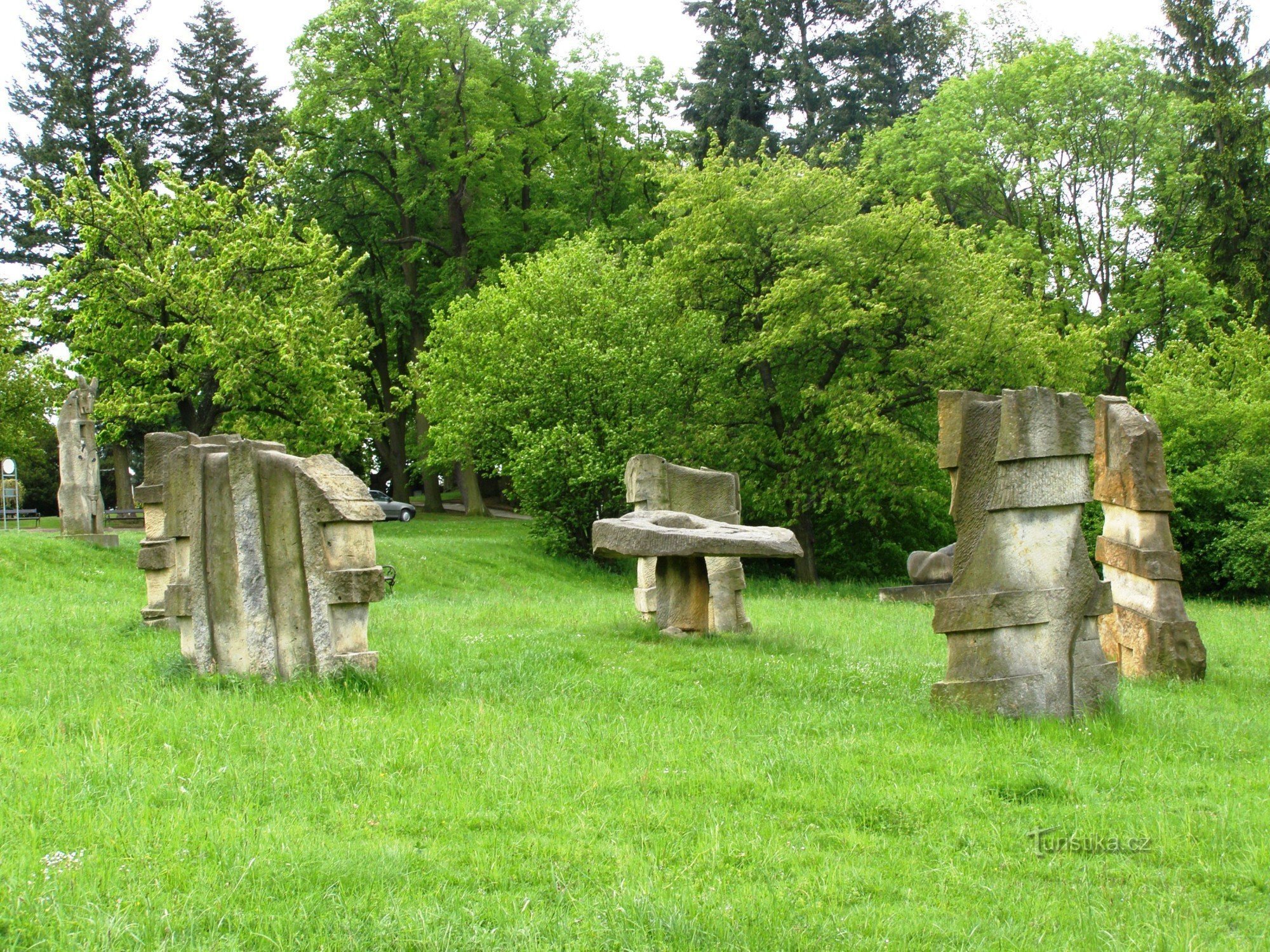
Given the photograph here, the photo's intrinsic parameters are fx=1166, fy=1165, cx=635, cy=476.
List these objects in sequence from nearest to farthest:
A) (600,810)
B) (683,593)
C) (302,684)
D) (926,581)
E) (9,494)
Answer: (600,810), (302,684), (683,593), (926,581), (9,494)

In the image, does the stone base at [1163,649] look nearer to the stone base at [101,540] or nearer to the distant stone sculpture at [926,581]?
the distant stone sculpture at [926,581]

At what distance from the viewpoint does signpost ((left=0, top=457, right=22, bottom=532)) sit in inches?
1154

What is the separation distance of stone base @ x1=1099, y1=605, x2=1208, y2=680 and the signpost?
76.4ft

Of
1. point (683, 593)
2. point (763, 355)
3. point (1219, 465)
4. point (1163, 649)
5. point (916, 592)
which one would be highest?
point (763, 355)

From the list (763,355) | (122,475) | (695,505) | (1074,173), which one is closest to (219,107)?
(122,475)

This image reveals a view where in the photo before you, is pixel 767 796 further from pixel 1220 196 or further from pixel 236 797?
pixel 1220 196

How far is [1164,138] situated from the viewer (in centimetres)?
3472

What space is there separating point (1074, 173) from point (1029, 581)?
3090 centimetres

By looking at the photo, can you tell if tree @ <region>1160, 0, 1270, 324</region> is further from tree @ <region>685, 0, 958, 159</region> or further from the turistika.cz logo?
the turistika.cz logo

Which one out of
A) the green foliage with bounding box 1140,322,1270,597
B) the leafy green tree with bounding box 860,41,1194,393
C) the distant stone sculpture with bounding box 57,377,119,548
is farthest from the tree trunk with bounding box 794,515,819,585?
the distant stone sculpture with bounding box 57,377,119,548

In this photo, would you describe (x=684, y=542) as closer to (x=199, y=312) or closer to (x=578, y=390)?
(x=578, y=390)

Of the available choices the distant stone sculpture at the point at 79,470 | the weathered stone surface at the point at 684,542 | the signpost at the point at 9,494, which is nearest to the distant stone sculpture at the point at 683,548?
the weathered stone surface at the point at 684,542

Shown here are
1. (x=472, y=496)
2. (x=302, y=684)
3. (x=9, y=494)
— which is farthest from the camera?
(x=472, y=496)

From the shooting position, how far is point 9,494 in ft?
128
